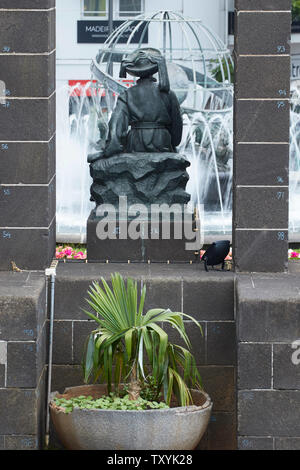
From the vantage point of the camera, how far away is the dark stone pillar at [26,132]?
9.55 m

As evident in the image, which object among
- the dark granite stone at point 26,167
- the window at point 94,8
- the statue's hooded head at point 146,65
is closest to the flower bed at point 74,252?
the statue's hooded head at point 146,65

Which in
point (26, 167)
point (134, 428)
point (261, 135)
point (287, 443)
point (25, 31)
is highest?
point (25, 31)

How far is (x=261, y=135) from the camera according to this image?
9609 millimetres

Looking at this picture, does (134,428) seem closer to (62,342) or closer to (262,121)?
(62,342)

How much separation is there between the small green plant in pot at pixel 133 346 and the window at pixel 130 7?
2500 centimetres

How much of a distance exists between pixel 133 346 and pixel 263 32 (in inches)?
108

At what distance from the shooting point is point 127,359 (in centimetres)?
878

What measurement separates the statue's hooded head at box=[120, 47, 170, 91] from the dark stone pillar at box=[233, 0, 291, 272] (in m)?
0.92

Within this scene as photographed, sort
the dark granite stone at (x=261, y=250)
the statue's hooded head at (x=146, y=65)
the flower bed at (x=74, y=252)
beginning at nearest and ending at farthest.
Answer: the dark granite stone at (x=261, y=250) < the statue's hooded head at (x=146, y=65) < the flower bed at (x=74, y=252)

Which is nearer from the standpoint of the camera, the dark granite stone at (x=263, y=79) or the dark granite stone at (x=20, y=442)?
the dark granite stone at (x=20, y=442)

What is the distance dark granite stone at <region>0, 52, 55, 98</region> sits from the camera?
9.58m

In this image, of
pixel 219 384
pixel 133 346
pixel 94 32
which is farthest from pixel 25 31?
pixel 94 32

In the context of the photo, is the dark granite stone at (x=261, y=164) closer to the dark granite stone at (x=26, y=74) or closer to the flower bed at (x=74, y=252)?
the dark granite stone at (x=26, y=74)
